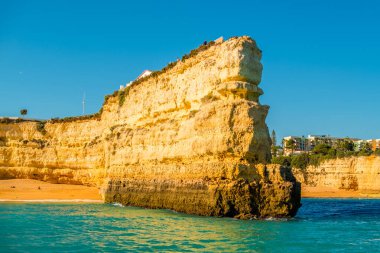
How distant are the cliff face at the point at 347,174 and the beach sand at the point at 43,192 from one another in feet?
147

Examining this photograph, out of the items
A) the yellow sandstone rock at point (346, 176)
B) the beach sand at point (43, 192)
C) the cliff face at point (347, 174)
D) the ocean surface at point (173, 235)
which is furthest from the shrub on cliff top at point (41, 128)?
the cliff face at point (347, 174)

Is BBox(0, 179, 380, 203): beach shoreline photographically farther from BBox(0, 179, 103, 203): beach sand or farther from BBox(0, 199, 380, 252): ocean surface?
BBox(0, 199, 380, 252): ocean surface

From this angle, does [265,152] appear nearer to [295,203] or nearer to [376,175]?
[295,203]

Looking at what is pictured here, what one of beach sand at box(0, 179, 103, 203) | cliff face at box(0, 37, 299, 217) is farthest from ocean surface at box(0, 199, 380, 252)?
beach sand at box(0, 179, 103, 203)

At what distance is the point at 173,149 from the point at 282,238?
12.6 metres

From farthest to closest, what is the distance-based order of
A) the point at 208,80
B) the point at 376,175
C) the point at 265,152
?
the point at 376,175 < the point at 208,80 < the point at 265,152

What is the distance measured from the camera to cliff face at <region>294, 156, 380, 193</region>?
215 ft

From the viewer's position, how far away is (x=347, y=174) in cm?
6962

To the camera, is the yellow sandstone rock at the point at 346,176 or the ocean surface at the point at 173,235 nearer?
the ocean surface at the point at 173,235

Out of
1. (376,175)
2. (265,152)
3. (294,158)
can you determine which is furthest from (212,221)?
(294,158)

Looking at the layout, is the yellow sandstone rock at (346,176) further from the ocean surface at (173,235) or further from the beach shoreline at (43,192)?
the ocean surface at (173,235)

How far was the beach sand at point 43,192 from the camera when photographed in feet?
104

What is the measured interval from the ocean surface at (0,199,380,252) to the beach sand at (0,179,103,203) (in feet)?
37.5

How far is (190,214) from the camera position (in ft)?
70.4
